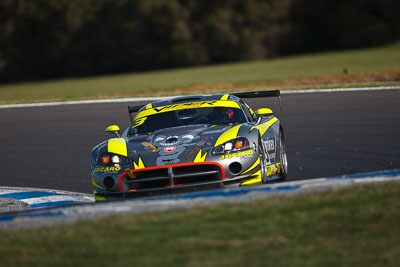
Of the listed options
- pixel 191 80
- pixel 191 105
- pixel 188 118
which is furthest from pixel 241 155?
pixel 191 80

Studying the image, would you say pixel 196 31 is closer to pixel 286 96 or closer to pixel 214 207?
pixel 286 96

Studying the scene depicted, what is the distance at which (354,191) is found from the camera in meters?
5.99

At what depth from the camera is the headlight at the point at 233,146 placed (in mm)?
7652

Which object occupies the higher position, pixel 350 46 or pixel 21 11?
pixel 21 11

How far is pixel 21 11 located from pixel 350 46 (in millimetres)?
24416

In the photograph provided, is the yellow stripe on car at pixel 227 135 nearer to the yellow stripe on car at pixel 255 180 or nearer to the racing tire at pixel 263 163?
the racing tire at pixel 263 163

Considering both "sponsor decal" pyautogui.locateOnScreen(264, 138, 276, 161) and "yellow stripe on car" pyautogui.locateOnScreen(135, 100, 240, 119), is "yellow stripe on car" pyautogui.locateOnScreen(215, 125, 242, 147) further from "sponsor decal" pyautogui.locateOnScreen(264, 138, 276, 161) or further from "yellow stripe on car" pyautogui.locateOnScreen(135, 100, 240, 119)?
"yellow stripe on car" pyautogui.locateOnScreen(135, 100, 240, 119)

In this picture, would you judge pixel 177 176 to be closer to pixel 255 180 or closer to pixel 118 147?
pixel 255 180

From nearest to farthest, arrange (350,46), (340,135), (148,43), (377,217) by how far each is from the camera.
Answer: (377,217) → (340,135) → (148,43) → (350,46)

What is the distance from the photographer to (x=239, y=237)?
16.3 feet

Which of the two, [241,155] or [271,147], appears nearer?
[241,155]

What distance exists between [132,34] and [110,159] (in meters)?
45.6

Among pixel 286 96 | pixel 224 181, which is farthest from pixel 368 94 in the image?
pixel 224 181

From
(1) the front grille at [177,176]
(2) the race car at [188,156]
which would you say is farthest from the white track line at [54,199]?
(1) the front grille at [177,176]
